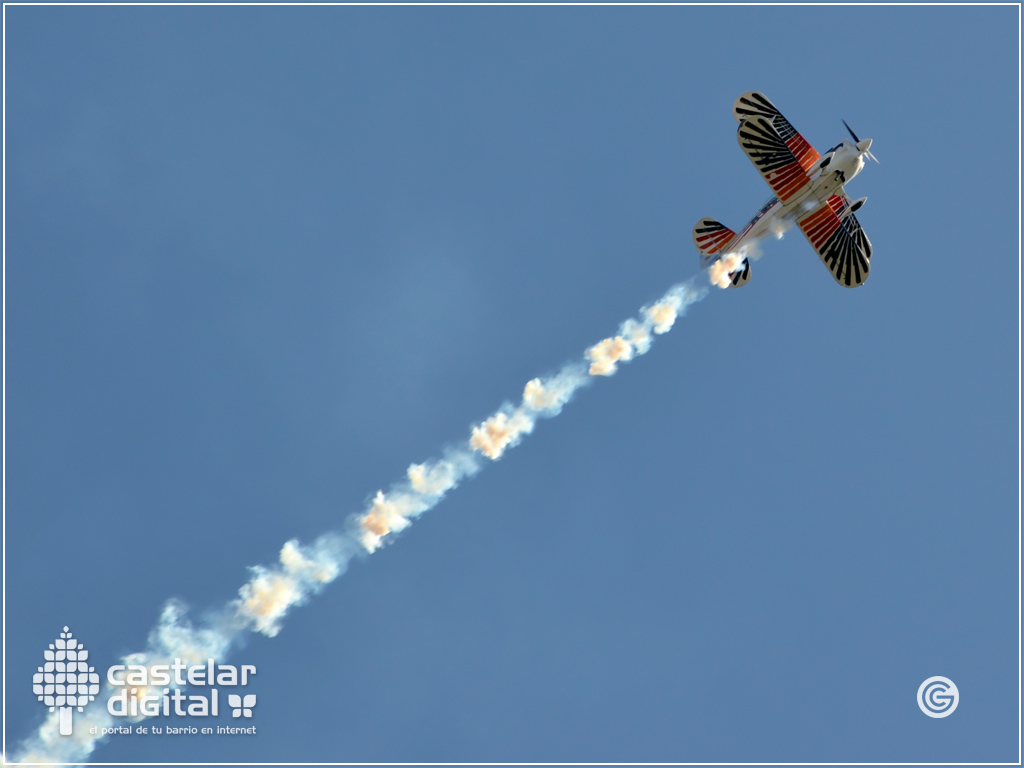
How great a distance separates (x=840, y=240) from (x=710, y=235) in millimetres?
8661

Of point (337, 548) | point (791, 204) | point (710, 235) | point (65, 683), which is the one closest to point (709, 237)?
point (710, 235)

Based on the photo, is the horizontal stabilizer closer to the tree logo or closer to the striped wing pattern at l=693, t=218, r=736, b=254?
the striped wing pattern at l=693, t=218, r=736, b=254

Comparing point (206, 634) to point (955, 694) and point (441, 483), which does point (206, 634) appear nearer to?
point (441, 483)

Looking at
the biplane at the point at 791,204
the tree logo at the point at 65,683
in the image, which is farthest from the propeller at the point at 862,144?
the tree logo at the point at 65,683

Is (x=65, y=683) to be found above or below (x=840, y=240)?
below

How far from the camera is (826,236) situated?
235 ft

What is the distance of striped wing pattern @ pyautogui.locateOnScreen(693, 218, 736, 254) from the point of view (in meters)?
74.3

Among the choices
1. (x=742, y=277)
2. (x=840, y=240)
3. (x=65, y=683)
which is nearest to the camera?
(x=65, y=683)

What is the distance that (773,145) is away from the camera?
220ft

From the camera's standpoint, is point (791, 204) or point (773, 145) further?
point (791, 204)

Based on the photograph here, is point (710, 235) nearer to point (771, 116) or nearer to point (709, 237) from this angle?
point (709, 237)

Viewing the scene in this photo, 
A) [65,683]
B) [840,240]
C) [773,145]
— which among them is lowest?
[65,683]

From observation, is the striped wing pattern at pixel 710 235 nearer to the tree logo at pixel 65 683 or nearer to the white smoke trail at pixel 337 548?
the white smoke trail at pixel 337 548

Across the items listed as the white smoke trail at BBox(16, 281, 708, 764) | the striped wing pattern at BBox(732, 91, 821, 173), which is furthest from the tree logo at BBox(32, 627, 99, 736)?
the striped wing pattern at BBox(732, 91, 821, 173)
